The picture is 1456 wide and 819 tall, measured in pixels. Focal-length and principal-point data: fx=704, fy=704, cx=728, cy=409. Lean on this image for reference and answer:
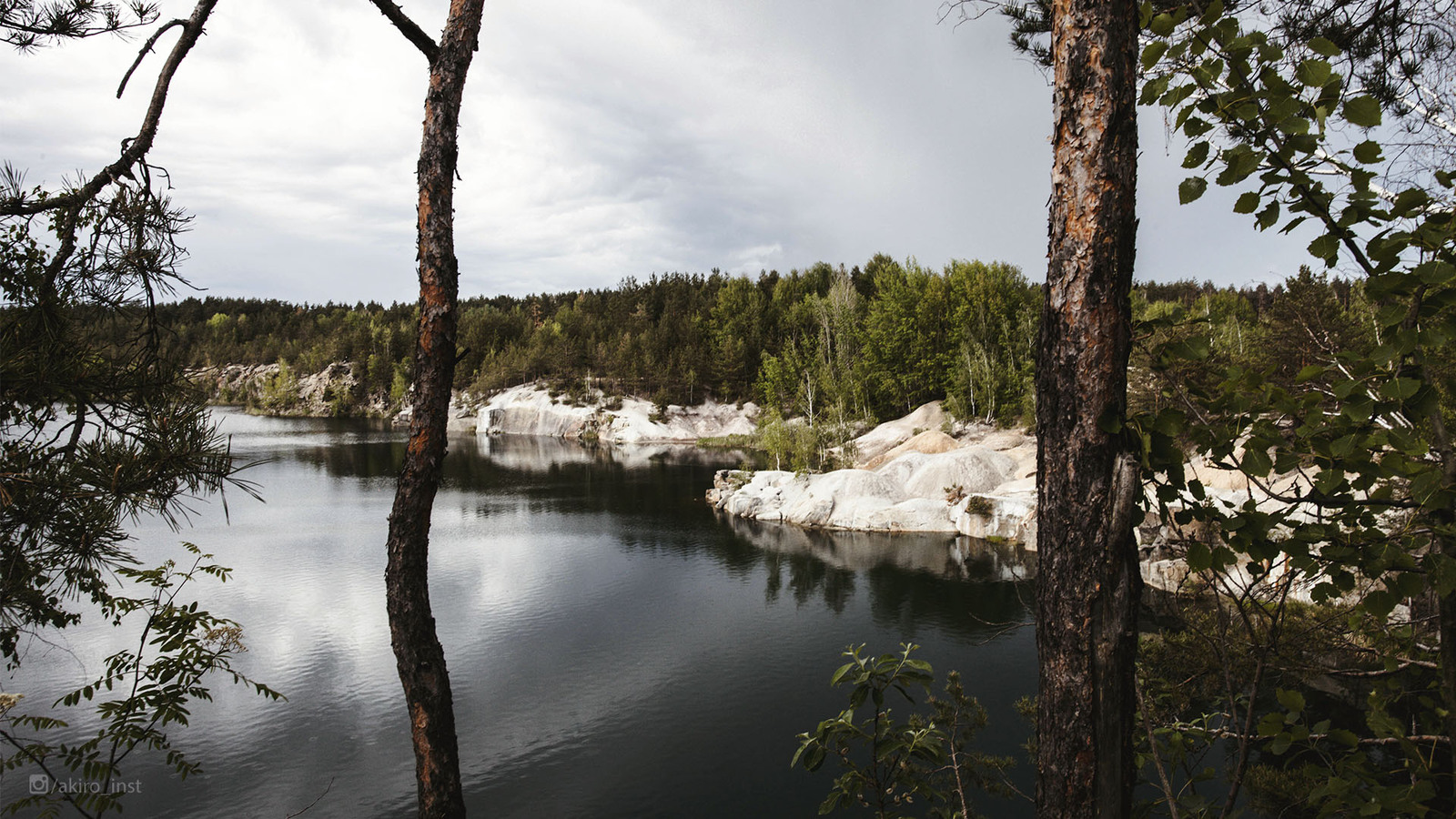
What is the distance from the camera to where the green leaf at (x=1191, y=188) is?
180 cm

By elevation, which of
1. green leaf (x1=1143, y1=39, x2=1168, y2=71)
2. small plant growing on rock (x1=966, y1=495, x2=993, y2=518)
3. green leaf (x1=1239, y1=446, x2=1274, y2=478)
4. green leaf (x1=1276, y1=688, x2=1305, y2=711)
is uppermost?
green leaf (x1=1143, y1=39, x2=1168, y2=71)

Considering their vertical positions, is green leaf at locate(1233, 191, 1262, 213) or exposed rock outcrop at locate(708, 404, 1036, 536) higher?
green leaf at locate(1233, 191, 1262, 213)

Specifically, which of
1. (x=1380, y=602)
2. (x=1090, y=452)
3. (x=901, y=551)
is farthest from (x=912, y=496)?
(x=1380, y=602)

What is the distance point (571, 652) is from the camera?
12938 mm

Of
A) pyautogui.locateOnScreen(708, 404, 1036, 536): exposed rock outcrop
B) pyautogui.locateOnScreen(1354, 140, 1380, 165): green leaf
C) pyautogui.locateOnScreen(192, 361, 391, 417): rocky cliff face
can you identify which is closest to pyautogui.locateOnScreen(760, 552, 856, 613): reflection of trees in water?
pyautogui.locateOnScreen(708, 404, 1036, 536): exposed rock outcrop

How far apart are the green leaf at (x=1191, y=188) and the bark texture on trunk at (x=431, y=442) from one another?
10.8 ft

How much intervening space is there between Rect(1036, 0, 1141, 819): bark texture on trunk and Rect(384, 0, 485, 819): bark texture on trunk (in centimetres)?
290

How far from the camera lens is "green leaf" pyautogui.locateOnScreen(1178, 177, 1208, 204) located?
180 centimetres

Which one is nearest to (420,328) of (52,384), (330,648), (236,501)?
(52,384)

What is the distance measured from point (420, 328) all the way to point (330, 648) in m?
11.6

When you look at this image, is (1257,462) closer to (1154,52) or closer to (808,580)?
(1154,52)

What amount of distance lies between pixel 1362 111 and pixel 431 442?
149 inches

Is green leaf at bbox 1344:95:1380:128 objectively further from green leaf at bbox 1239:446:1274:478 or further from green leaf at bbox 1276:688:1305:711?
green leaf at bbox 1276:688:1305:711

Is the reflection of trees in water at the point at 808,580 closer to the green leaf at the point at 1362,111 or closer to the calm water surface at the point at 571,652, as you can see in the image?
the calm water surface at the point at 571,652
